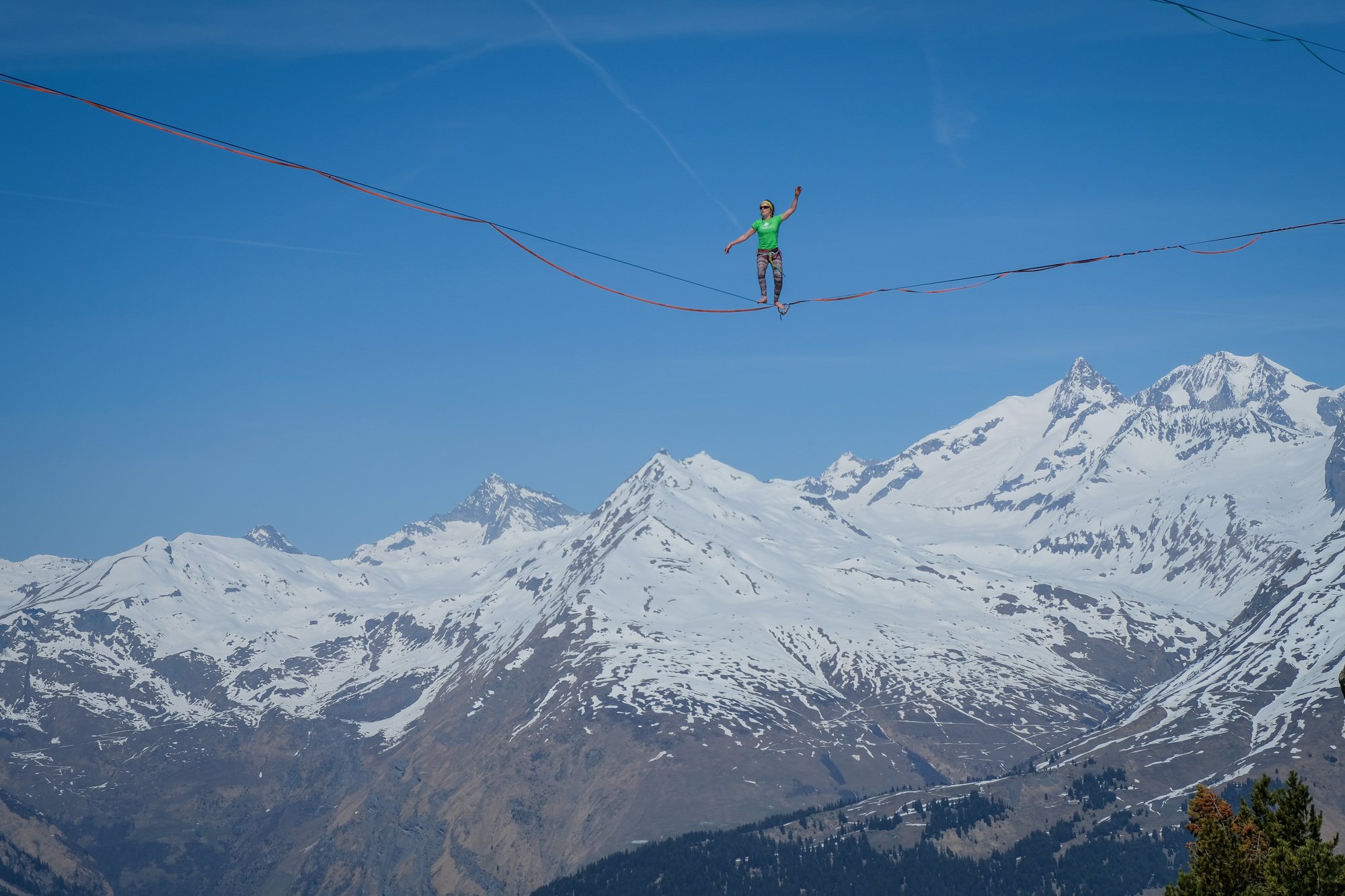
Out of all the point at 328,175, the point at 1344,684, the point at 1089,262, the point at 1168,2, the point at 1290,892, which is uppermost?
the point at 1168,2

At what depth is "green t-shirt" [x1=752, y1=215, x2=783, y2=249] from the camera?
4953cm

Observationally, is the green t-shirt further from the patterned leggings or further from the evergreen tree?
the evergreen tree

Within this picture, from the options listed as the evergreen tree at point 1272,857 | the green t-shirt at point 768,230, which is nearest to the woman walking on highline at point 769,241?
the green t-shirt at point 768,230

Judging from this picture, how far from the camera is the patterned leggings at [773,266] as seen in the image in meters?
50.2

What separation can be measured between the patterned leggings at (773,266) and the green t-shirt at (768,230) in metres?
0.25

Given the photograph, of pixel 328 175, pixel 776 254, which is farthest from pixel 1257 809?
pixel 328 175

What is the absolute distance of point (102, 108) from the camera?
40.4 meters

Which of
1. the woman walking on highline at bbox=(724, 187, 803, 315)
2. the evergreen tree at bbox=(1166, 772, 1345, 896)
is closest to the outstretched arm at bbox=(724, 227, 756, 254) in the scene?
the woman walking on highline at bbox=(724, 187, 803, 315)

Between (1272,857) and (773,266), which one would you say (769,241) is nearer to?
(773,266)

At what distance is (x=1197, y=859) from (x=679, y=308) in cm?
3505

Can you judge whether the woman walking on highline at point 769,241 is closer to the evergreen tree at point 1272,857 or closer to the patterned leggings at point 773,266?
the patterned leggings at point 773,266

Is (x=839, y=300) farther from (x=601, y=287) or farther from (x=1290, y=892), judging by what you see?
(x=1290, y=892)

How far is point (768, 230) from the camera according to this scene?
1957 inches

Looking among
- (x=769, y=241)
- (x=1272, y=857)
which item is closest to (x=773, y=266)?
(x=769, y=241)
